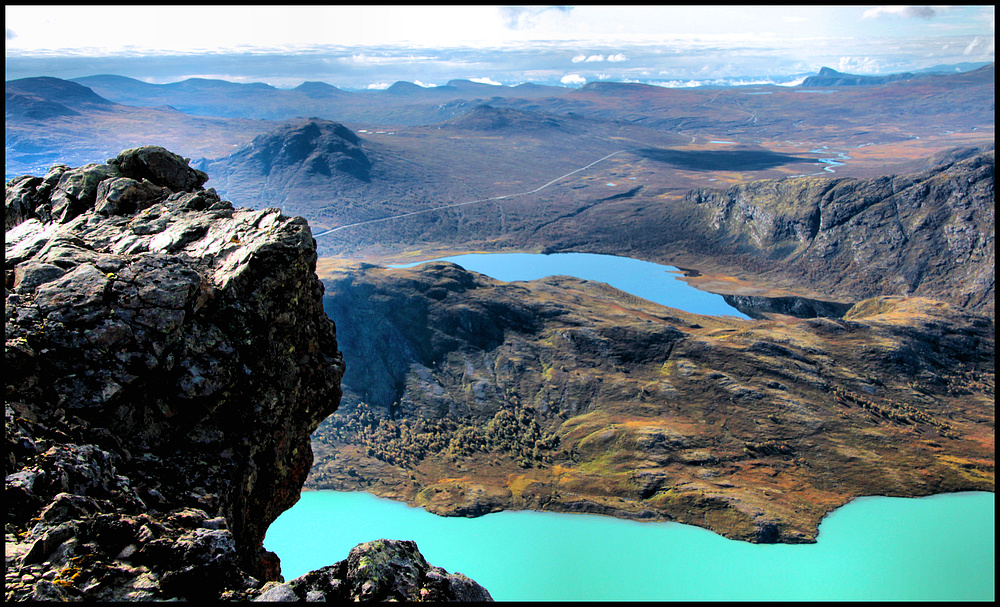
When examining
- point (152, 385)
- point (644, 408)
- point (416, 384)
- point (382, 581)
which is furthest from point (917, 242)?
point (152, 385)

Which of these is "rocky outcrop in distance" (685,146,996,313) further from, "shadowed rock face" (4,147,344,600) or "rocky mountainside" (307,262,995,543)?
"shadowed rock face" (4,147,344,600)

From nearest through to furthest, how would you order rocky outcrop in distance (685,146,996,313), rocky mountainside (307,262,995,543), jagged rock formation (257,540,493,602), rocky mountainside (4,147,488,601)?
rocky mountainside (4,147,488,601), jagged rock formation (257,540,493,602), rocky mountainside (307,262,995,543), rocky outcrop in distance (685,146,996,313)

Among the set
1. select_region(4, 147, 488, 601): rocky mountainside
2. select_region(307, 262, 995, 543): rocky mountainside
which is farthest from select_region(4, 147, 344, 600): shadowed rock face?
select_region(307, 262, 995, 543): rocky mountainside

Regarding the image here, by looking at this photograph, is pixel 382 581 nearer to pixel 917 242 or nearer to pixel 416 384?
pixel 416 384

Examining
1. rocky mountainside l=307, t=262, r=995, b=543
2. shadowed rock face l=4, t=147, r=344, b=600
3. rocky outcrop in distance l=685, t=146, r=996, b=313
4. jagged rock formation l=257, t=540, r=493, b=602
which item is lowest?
rocky mountainside l=307, t=262, r=995, b=543

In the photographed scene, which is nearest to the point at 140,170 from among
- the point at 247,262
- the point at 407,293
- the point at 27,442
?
the point at 247,262

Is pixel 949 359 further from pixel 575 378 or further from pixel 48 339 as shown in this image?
pixel 48 339
